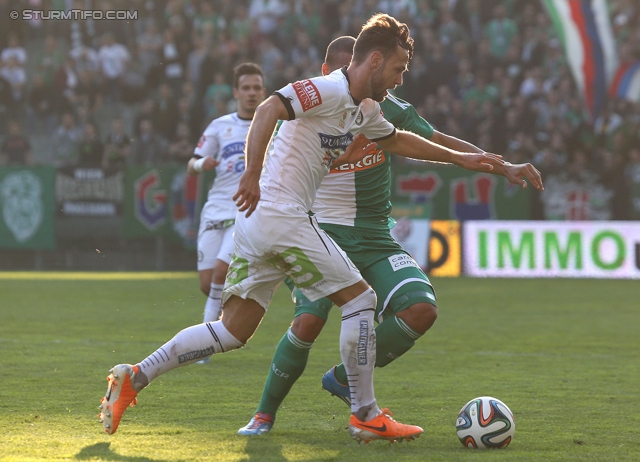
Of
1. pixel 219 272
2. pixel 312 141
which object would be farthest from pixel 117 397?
pixel 219 272

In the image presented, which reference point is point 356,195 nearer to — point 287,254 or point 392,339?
point 392,339

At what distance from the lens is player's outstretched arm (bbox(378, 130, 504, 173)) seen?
5270 mm

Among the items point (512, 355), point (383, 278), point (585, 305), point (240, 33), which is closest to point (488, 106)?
point (240, 33)

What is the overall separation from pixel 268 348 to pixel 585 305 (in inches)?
228

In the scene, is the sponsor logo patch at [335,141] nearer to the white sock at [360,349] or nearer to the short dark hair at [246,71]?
the white sock at [360,349]

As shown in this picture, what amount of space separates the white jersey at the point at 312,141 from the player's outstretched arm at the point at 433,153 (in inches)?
16.9

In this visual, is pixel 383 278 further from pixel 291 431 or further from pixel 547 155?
pixel 547 155

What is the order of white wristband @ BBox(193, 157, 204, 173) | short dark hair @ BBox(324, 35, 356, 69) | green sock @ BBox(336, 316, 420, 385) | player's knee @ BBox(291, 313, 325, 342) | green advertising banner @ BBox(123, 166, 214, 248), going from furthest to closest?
1. green advertising banner @ BBox(123, 166, 214, 248)
2. white wristband @ BBox(193, 157, 204, 173)
3. short dark hair @ BBox(324, 35, 356, 69)
4. green sock @ BBox(336, 316, 420, 385)
5. player's knee @ BBox(291, 313, 325, 342)

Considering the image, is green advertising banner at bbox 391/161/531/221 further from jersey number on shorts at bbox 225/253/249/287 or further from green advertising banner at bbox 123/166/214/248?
jersey number on shorts at bbox 225/253/249/287

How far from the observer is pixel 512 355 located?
337 inches

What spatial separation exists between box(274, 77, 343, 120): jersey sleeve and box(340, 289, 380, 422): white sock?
0.90 m

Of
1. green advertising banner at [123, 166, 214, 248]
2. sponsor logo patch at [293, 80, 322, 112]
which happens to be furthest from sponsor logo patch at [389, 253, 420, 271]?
green advertising banner at [123, 166, 214, 248]

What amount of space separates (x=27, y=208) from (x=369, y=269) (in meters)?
14.3

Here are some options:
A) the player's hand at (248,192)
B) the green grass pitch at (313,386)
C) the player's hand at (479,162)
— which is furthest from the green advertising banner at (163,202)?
the player's hand at (248,192)
